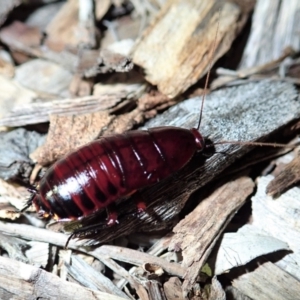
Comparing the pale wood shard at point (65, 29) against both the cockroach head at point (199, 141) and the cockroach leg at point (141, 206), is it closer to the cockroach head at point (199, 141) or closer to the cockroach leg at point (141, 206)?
the cockroach head at point (199, 141)

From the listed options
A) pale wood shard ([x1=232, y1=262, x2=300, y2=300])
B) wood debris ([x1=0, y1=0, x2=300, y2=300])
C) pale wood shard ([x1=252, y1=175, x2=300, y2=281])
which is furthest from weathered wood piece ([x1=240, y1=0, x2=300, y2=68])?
pale wood shard ([x1=232, y1=262, x2=300, y2=300])

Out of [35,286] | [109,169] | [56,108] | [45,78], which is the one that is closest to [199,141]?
[109,169]

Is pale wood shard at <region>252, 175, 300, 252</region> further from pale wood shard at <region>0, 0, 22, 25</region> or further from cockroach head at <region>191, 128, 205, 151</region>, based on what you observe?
pale wood shard at <region>0, 0, 22, 25</region>

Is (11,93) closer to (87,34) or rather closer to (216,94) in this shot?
(87,34)

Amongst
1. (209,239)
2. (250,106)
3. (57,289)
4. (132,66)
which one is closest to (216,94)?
(250,106)

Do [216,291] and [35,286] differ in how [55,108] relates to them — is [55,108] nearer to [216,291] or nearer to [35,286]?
[35,286]

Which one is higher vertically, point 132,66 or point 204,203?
point 132,66
